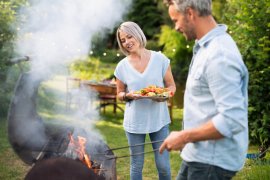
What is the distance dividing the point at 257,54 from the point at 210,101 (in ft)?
13.5

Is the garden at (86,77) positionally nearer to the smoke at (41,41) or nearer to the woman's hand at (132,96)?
the smoke at (41,41)

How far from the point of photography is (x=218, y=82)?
179 centimetres

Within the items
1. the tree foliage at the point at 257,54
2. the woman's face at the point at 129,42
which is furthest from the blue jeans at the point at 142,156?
the tree foliage at the point at 257,54

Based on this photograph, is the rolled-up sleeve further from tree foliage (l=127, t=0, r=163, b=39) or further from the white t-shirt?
tree foliage (l=127, t=0, r=163, b=39)

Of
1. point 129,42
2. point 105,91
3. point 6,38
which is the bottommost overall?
point 105,91

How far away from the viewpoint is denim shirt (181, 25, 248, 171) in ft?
5.85

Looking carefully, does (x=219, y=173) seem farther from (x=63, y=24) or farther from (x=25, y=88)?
(x=63, y=24)

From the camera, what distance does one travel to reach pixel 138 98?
3.36m

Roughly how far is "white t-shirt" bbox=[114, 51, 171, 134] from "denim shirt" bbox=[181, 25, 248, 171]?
131 cm

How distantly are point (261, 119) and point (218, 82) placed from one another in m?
4.35

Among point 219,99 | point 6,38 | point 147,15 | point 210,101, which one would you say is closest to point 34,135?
point 210,101

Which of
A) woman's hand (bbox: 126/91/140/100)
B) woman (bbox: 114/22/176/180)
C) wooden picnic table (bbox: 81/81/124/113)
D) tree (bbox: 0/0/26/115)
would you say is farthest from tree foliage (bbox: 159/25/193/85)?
woman's hand (bbox: 126/91/140/100)

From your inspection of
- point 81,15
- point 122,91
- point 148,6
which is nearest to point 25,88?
point 122,91

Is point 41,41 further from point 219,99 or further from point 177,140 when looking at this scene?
point 219,99
